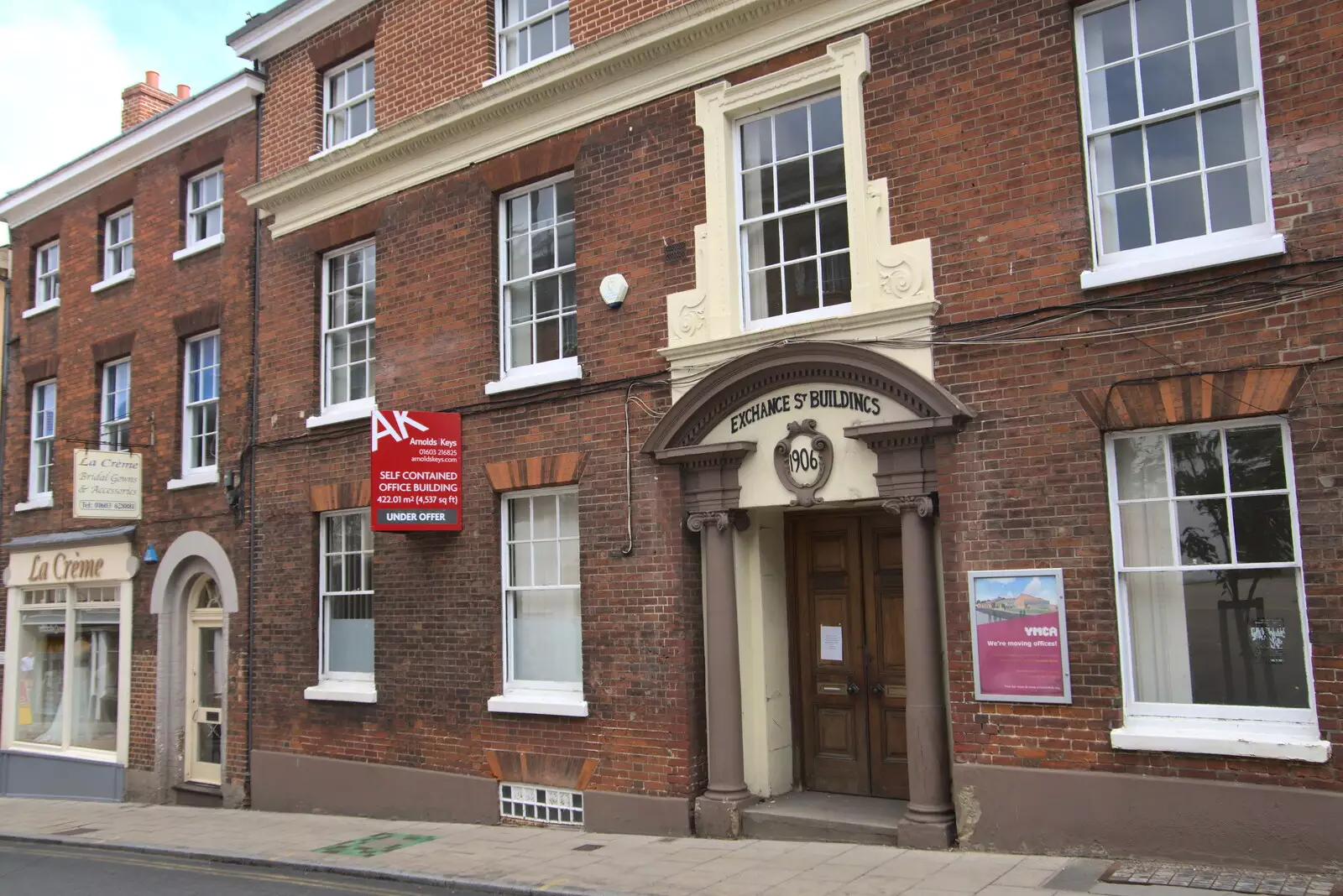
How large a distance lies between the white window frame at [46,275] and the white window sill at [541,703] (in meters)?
12.2

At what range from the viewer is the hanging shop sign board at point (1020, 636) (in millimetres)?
8023

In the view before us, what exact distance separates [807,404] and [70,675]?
1364 centimetres

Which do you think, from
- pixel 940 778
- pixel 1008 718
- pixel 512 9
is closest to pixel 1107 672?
pixel 1008 718

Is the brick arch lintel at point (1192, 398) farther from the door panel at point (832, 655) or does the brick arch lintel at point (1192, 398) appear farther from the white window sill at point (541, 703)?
the white window sill at point (541, 703)

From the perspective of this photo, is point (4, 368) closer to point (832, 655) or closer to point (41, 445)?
point (41, 445)

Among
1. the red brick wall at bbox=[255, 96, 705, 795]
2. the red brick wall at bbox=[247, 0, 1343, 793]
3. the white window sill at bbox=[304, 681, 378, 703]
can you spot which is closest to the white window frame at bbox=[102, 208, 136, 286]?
the red brick wall at bbox=[255, 96, 705, 795]

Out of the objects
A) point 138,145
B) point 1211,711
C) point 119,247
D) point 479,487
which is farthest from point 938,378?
point 119,247

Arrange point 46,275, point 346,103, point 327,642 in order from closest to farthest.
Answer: point 327,642
point 346,103
point 46,275

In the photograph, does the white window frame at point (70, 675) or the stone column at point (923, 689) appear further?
the white window frame at point (70, 675)

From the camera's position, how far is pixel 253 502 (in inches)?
560

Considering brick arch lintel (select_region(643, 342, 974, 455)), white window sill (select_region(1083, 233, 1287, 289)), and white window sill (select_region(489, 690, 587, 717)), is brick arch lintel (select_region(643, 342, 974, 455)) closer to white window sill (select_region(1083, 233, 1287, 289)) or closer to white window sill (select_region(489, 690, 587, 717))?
white window sill (select_region(1083, 233, 1287, 289))

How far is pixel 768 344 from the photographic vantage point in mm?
9680

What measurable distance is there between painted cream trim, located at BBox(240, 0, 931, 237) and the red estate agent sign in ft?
9.67

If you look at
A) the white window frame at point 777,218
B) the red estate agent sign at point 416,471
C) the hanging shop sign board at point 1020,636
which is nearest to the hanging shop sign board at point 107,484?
the red estate agent sign at point 416,471
